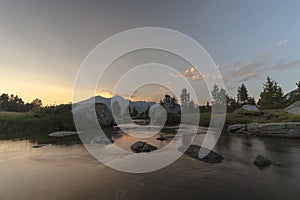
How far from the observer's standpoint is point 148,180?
430 inches

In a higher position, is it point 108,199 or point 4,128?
point 4,128

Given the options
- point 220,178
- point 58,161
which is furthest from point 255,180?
point 58,161

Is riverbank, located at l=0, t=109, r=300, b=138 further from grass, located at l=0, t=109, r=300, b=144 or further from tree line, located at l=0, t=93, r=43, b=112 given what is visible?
tree line, located at l=0, t=93, r=43, b=112

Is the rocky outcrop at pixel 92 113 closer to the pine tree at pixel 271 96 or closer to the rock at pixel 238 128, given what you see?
the rock at pixel 238 128

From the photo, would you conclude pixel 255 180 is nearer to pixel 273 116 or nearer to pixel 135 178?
pixel 135 178

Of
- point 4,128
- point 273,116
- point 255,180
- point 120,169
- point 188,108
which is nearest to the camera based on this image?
point 255,180

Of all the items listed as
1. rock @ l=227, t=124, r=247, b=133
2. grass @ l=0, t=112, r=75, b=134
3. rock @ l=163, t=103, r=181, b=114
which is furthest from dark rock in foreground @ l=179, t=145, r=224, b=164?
rock @ l=163, t=103, r=181, b=114

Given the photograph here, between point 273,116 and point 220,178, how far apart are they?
30342 mm

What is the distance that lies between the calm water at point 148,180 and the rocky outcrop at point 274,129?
12.6 meters

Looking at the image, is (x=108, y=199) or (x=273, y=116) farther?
(x=273, y=116)

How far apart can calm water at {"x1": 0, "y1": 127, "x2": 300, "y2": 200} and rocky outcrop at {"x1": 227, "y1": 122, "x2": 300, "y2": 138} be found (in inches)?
497

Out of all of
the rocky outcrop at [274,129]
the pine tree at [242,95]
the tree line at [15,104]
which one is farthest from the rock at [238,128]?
the tree line at [15,104]

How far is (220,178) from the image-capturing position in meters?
11.1

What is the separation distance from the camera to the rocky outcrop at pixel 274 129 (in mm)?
26469
